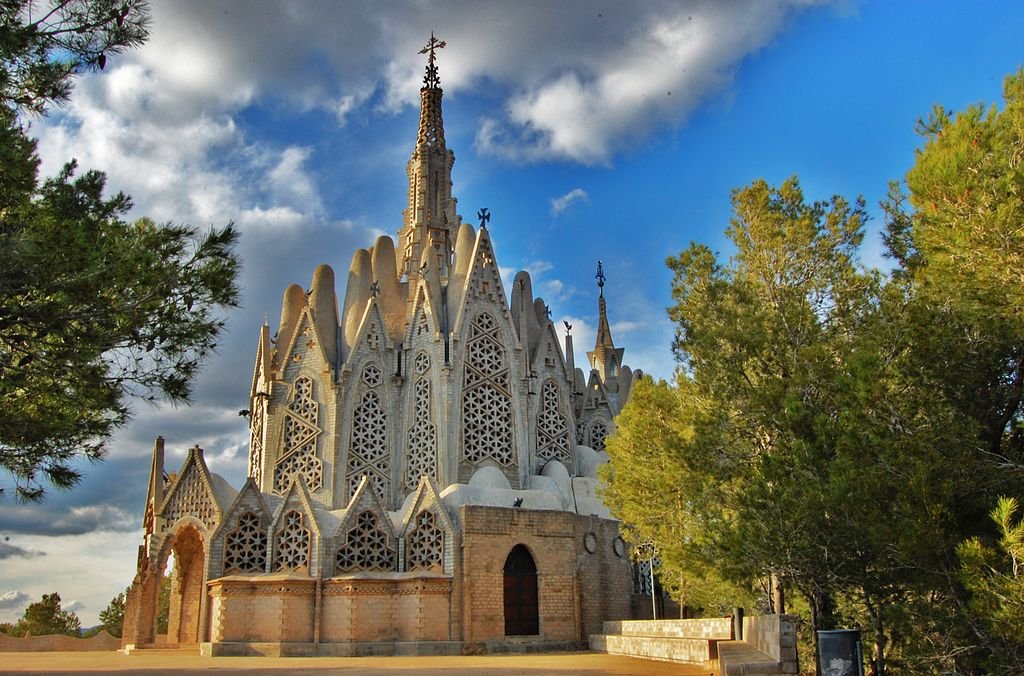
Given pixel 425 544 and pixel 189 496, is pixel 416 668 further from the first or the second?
pixel 189 496

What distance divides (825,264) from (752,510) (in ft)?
16.8

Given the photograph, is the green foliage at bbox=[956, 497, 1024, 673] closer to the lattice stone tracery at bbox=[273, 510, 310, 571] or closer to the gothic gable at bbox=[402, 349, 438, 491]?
the lattice stone tracery at bbox=[273, 510, 310, 571]

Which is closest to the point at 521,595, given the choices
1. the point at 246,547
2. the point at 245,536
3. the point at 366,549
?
the point at 366,549

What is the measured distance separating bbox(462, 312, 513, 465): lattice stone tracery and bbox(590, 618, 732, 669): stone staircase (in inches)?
278

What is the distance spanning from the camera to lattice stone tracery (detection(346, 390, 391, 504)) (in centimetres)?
2581

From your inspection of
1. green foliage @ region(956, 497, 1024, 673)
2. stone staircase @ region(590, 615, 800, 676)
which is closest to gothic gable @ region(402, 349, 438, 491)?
stone staircase @ region(590, 615, 800, 676)

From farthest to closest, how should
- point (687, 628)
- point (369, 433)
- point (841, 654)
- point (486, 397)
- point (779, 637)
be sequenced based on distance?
point (369, 433), point (486, 397), point (687, 628), point (779, 637), point (841, 654)

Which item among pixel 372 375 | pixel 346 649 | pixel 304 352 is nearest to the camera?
pixel 346 649

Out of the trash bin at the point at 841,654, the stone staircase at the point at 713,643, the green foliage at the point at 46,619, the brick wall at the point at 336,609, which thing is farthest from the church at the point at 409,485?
the green foliage at the point at 46,619

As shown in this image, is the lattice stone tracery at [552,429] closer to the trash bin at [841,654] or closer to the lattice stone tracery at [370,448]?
the lattice stone tracery at [370,448]

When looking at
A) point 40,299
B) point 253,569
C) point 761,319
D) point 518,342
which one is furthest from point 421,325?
point 40,299

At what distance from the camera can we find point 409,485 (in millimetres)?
25672

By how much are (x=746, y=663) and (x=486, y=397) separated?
1625cm

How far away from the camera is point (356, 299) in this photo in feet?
94.9
